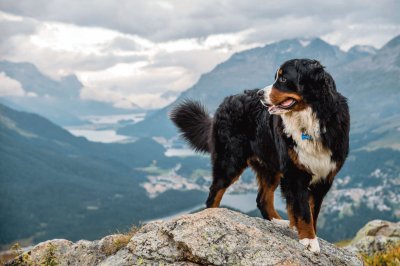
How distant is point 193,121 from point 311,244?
4399 millimetres

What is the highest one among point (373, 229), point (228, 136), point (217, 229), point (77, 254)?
point (228, 136)

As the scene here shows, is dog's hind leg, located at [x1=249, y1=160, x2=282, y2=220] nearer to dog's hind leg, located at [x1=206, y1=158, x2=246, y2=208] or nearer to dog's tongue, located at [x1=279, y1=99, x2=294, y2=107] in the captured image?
dog's hind leg, located at [x1=206, y1=158, x2=246, y2=208]

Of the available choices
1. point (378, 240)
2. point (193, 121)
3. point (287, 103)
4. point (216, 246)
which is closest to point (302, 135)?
point (287, 103)

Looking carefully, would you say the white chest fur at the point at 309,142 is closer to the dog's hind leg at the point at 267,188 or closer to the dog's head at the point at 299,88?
the dog's head at the point at 299,88

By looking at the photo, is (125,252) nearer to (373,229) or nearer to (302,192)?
(302,192)

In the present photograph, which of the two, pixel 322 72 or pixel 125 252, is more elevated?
pixel 322 72

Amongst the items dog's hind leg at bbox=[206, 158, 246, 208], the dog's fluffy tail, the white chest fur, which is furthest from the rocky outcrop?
the dog's fluffy tail

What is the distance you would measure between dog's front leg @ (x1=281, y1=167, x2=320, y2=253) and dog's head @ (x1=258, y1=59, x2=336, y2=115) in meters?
1.06

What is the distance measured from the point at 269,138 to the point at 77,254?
4.01 meters

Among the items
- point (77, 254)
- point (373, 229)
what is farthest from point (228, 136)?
point (373, 229)

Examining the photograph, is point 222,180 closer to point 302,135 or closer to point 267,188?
point 267,188

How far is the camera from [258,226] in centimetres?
762

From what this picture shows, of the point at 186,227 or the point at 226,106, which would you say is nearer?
the point at 186,227

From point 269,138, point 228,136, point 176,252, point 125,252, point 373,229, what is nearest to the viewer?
point 176,252
